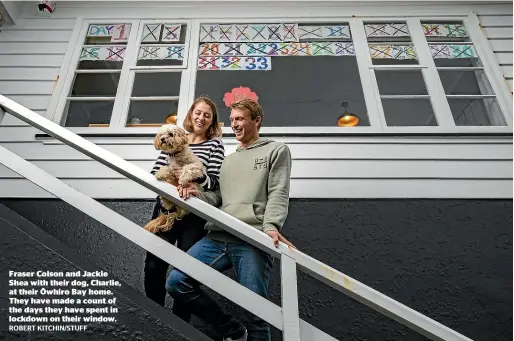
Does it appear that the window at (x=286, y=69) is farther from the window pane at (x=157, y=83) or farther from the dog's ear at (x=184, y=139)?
the dog's ear at (x=184, y=139)

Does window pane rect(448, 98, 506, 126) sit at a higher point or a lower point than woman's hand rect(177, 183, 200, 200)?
higher

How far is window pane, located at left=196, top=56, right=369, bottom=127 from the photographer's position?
15.9ft

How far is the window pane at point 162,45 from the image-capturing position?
4.33 m

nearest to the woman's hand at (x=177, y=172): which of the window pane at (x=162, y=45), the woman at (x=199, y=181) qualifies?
the woman at (x=199, y=181)

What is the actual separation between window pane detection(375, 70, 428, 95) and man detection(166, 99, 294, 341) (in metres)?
2.68

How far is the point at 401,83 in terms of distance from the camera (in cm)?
454

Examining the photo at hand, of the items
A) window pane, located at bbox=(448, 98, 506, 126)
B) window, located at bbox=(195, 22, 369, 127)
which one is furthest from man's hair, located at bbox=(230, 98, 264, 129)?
window pane, located at bbox=(448, 98, 506, 126)

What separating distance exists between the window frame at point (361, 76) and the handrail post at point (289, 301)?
7.28 ft

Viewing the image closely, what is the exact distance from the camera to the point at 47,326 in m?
1.50

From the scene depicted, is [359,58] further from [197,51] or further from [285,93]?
[197,51]

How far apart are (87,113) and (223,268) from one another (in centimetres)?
280

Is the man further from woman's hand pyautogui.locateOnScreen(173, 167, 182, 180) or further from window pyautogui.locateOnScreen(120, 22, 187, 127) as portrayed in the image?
window pyautogui.locateOnScreen(120, 22, 187, 127)

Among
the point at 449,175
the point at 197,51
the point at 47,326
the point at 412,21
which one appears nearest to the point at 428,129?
the point at 449,175

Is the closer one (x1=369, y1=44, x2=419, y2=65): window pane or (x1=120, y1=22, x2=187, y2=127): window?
(x1=120, y1=22, x2=187, y2=127): window
